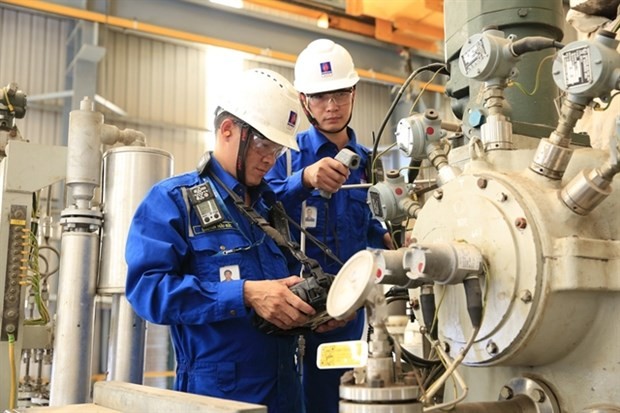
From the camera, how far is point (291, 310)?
1226 millimetres

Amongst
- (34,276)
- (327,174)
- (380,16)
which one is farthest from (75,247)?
(380,16)

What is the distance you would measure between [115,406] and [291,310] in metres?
0.36

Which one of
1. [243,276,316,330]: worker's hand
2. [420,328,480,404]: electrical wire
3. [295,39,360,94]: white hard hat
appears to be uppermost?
[295,39,360,94]: white hard hat

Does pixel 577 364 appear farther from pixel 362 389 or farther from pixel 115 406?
pixel 115 406

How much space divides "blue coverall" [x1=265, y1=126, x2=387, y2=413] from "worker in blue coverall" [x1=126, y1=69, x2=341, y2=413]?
19cm

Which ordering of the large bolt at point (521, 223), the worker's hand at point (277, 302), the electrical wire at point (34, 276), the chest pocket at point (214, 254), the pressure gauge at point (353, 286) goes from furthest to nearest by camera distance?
the electrical wire at point (34, 276)
the chest pocket at point (214, 254)
the worker's hand at point (277, 302)
the large bolt at point (521, 223)
the pressure gauge at point (353, 286)

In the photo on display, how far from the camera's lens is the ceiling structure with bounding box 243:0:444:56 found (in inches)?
193

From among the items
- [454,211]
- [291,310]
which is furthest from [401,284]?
[291,310]

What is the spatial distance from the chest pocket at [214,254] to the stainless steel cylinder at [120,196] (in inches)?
30.8

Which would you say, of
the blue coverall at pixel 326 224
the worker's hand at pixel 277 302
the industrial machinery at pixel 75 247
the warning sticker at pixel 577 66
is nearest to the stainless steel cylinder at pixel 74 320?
the industrial machinery at pixel 75 247

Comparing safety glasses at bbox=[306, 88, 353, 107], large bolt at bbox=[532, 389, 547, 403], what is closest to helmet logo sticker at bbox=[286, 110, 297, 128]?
safety glasses at bbox=[306, 88, 353, 107]

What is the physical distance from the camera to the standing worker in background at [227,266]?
48.9 inches

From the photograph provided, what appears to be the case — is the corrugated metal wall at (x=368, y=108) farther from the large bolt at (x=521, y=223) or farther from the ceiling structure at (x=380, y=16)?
the large bolt at (x=521, y=223)

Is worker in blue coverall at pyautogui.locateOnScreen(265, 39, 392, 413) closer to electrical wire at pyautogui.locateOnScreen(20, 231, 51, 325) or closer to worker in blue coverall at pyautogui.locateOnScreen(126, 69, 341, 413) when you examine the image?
worker in blue coverall at pyautogui.locateOnScreen(126, 69, 341, 413)
